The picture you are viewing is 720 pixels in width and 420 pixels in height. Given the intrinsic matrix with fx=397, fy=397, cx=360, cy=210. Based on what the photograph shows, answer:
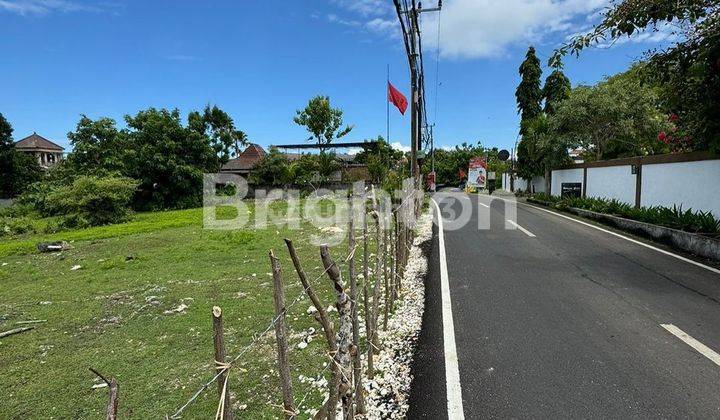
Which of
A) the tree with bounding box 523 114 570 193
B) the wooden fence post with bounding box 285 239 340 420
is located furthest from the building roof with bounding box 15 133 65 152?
the wooden fence post with bounding box 285 239 340 420

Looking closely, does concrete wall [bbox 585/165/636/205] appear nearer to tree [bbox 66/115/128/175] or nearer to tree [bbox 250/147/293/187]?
tree [bbox 250/147/293/187]

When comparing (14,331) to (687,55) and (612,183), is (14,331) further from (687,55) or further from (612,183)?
(612,183)

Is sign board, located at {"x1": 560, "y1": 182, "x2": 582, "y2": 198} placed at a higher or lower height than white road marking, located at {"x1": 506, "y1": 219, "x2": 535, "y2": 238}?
higher

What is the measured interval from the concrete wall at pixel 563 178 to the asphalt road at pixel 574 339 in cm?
1202

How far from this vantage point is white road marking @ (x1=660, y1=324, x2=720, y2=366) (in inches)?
155

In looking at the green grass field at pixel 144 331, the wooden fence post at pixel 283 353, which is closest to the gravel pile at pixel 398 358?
the green grass field at pixel 144 331

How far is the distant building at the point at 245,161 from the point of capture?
4403cm

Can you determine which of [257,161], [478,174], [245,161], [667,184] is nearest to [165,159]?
[257,161]

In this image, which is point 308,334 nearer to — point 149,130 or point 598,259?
point 598,259

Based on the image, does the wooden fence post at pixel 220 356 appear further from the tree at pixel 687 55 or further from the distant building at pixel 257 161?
the distant building at pixel 257 161

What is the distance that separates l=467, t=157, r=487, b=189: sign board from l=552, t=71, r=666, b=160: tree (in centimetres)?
2181

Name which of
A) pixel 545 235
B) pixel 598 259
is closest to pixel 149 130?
pixel 545 235

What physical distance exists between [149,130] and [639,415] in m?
30.9

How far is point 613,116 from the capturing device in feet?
60.3
